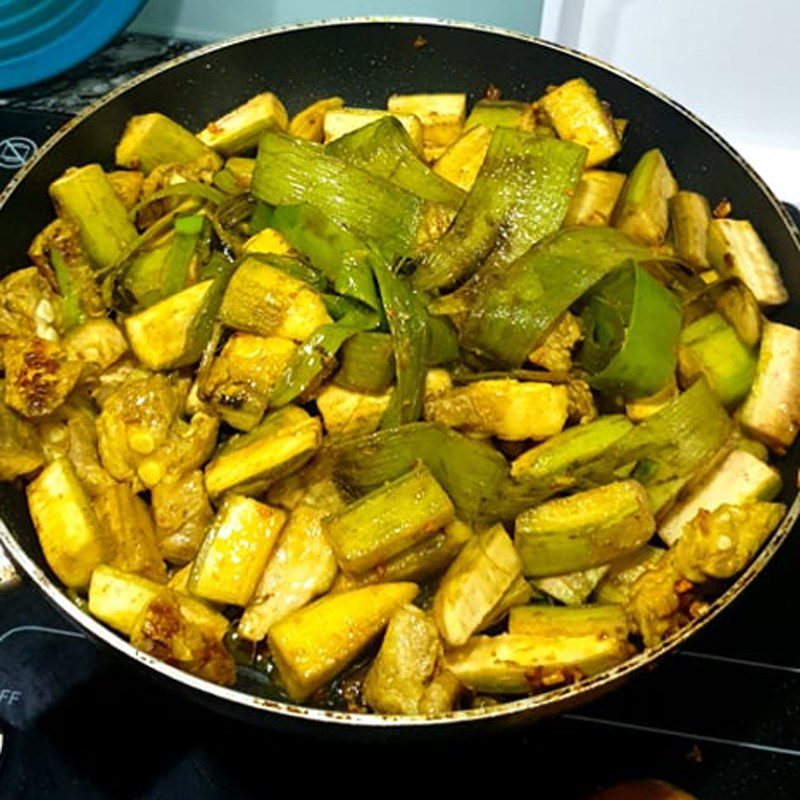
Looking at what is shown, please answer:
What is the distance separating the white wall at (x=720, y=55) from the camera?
1.82m

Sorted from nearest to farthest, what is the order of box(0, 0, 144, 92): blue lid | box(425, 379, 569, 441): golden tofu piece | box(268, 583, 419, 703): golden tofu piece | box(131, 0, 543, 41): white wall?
box(268, 583, 419, 703): golden tofu piece < box(425, 379, 569, 441): golden tofu piece < box(0, 0, 144, 92): blue lid < box(131, 0, 543, 41): white wall

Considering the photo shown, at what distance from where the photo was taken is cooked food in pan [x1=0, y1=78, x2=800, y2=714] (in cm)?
108

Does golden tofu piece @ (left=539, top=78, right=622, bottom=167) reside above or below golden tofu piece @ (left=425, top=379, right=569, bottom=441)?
above

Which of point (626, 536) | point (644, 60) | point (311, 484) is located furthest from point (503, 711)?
point (644, 60)

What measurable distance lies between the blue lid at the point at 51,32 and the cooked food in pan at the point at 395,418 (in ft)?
1.84

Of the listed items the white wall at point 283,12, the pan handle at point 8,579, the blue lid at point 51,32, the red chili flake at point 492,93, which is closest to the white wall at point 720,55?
the white wall at point 283,12

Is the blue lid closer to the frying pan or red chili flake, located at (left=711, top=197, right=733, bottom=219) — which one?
the frying pan

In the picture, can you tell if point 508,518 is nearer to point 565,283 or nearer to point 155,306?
point 565,283

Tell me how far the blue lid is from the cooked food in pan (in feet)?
1.84

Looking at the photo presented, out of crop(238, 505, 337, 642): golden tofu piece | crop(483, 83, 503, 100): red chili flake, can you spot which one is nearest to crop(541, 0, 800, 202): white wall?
crop(483, 83, 503, 100): red chili flake

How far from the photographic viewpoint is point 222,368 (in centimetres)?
119

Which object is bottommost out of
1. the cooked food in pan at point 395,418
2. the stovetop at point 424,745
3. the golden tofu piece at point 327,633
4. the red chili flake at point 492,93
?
the stovetop at point 424,745

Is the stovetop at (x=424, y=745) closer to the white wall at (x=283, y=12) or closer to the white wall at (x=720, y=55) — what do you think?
the white wall at (x=720, y=55)

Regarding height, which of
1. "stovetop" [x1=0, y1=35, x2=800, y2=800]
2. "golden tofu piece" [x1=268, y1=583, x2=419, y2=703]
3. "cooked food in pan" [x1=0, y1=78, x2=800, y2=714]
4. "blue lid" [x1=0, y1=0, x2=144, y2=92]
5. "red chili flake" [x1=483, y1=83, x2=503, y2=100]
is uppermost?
"red chili flake" [x1=483, y1=83, x2=503, y2=100]
